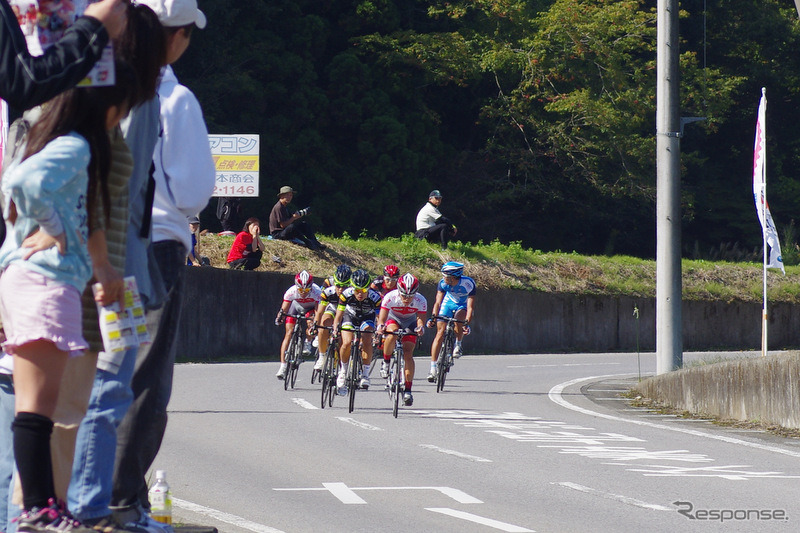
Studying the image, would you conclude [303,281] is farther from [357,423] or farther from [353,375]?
[357,423]

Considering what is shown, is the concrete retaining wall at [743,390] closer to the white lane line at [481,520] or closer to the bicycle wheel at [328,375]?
the bicycle wheel at [328,375]

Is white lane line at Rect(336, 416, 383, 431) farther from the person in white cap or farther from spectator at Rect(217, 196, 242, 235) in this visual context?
spectator at Rect(217, 196, 242, 235)

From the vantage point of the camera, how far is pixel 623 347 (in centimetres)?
3597

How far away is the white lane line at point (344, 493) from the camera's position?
354 inches

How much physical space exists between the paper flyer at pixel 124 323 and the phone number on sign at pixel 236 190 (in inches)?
977

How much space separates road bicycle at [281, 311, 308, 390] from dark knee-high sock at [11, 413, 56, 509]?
14732 mm

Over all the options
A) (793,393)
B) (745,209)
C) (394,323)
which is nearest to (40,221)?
(793,393)

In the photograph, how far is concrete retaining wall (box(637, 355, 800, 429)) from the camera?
44.6 feet

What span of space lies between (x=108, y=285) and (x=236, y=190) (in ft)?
82.9

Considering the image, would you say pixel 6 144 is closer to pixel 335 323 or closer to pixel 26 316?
pixel 26 316

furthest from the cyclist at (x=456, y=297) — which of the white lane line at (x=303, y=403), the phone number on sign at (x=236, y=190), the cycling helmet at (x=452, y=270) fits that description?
the phone number on sign at (x=236, y=190)

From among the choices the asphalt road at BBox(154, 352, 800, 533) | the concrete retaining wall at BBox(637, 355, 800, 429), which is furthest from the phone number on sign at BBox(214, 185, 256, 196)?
the concrete retaining wall at BBox(637, 355, 800, 429)

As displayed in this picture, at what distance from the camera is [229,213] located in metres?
31.3

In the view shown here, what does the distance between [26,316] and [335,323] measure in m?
13.1
